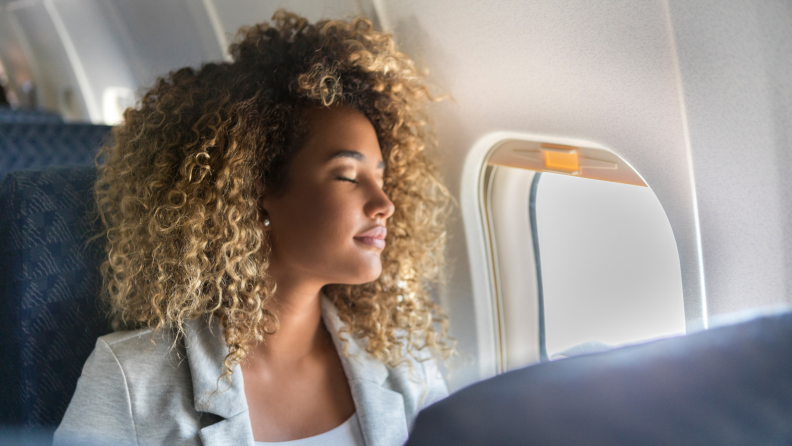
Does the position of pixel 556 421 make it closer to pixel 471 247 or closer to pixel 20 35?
pixel 471 247

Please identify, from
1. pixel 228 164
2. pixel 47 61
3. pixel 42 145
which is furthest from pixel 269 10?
pixel 47 61

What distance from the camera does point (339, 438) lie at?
119cm

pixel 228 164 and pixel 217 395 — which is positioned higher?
pixel 228 164

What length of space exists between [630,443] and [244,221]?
105 centimetres

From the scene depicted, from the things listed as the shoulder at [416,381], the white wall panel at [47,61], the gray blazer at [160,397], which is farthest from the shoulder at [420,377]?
the white wall panel at [47,61]

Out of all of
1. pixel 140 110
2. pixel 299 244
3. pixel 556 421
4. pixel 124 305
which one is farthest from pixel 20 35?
pixel 556 421

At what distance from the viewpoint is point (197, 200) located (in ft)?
3.79

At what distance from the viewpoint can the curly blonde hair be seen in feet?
3.79

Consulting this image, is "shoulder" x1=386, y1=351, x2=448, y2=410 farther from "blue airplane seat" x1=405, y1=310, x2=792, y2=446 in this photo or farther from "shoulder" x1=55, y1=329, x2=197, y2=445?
"blue airplane seat" x1=405, y1=310, x2=792, y2=446

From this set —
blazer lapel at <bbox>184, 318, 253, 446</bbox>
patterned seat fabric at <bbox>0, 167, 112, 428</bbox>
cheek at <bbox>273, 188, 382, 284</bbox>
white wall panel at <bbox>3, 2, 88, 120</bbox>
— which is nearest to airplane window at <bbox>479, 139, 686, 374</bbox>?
cheek at <bbox>273, 188, 382, 284</bbox>

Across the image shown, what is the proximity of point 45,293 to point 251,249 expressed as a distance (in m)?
A: 0.49

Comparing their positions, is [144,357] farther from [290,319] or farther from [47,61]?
[47,61]

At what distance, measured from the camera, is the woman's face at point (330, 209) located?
118cm

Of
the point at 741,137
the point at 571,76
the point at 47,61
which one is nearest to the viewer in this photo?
the point at 741,137
